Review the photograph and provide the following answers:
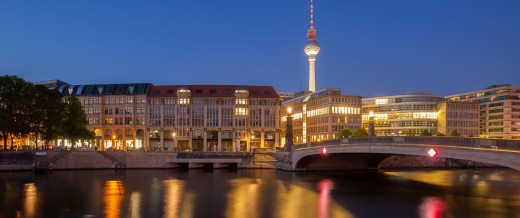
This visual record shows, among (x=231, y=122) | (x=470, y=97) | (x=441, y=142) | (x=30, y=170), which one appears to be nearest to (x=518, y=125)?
(x=470, y=97)

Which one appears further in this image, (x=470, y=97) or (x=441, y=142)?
(x=470, y=97)

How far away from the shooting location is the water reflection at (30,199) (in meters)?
40.8

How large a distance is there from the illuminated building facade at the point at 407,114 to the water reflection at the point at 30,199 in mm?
121395

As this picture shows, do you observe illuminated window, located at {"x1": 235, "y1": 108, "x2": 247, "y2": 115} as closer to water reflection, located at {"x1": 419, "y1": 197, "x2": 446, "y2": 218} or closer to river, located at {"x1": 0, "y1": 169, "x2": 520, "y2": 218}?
river, located at {"x1": 0, "y1": 169, "x2": 520, "y2": 218}

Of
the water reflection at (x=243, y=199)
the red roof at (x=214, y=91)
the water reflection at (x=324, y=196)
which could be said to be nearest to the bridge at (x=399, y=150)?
the water reflection at (x=324, y=196)

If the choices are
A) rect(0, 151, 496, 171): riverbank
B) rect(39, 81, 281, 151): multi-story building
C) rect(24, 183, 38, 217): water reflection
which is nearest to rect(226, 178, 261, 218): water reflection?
rect(24, 183, 38, 217): water reflection

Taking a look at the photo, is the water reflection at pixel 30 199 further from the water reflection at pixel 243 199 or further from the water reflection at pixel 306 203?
the water reflection at pixel 306 203

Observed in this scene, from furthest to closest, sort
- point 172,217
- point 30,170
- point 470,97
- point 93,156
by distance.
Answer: point 470,97
point 93,156
point 30,170
point 172,217

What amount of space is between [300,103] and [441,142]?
403 feet

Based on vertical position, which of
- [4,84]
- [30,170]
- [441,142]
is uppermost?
[4,84]

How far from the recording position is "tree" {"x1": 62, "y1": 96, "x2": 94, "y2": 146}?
328 feet

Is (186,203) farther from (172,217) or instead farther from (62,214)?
(62,214)

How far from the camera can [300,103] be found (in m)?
168

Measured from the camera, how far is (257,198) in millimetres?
50406
